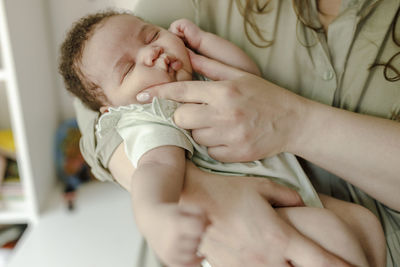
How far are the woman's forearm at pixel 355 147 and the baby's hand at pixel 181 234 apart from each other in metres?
0.36

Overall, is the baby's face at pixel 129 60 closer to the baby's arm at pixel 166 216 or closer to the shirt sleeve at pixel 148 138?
the shirt sleeve at pixel 148 138

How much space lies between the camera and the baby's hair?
2.66 feet

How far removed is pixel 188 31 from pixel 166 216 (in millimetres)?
531

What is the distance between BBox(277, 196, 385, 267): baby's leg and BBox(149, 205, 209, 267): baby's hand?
258 millimetres

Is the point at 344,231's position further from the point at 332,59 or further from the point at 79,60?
the point at 79,60

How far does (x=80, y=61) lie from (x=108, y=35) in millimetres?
95

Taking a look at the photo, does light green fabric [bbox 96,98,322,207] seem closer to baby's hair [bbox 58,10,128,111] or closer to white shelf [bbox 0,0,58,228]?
baby's hair [bbox 58,10,128,111]

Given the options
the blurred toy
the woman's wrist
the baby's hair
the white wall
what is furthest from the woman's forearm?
the blurred toy

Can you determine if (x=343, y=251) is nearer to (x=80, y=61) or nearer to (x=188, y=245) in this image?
(x=188, y=245)

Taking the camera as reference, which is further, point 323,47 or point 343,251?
point 323,47

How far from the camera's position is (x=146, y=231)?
454 millimetres

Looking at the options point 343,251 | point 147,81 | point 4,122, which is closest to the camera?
point 343,251

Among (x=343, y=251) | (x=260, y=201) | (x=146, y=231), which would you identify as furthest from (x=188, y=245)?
(x=343, y=251)

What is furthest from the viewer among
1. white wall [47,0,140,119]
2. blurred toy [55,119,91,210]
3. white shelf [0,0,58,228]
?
blurred toy [55,119,91,210]
